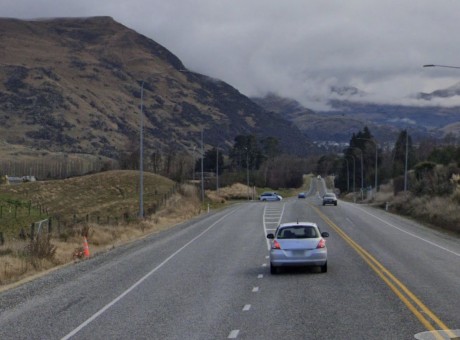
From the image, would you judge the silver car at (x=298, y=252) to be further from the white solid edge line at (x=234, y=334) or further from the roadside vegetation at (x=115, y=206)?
the white solid edge line at (x=234, y=334)

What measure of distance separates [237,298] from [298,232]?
224 inches

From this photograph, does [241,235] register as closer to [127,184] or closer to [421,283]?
[421,283]

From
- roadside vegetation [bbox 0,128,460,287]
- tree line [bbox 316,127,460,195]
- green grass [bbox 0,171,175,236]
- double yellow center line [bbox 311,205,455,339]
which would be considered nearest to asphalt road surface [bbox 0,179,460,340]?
double yellow center line [bbox 311,205,455,339]

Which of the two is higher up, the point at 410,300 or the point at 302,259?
the point at 302,259

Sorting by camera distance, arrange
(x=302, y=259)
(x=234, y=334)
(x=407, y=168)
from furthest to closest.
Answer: (x=407, y=168) → (x=302, y=259) → (x=234, y=334)

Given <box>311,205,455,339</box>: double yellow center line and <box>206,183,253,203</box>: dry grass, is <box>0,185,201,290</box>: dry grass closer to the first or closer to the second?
<box>311,205,455,339</box>: double yellow center line

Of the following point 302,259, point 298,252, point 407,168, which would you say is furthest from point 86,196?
point 302,259

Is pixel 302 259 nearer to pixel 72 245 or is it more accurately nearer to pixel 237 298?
pixel 237 298

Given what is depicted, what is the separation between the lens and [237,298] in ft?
48.3

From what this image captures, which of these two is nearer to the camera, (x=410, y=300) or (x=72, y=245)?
(x=410, y=300)

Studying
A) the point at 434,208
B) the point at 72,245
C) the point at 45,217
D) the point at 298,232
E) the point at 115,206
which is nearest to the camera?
the point at 298,232

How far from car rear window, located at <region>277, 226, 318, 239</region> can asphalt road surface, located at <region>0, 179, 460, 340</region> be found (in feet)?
3.32

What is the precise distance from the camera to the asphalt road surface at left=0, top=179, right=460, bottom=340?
11.4 metres

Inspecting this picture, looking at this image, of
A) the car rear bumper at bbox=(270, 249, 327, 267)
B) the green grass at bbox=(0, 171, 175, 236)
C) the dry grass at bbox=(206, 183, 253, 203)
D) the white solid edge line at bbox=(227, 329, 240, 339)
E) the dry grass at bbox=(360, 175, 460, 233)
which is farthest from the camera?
the dry grass at bbox=(206, 183, 253, 203)
